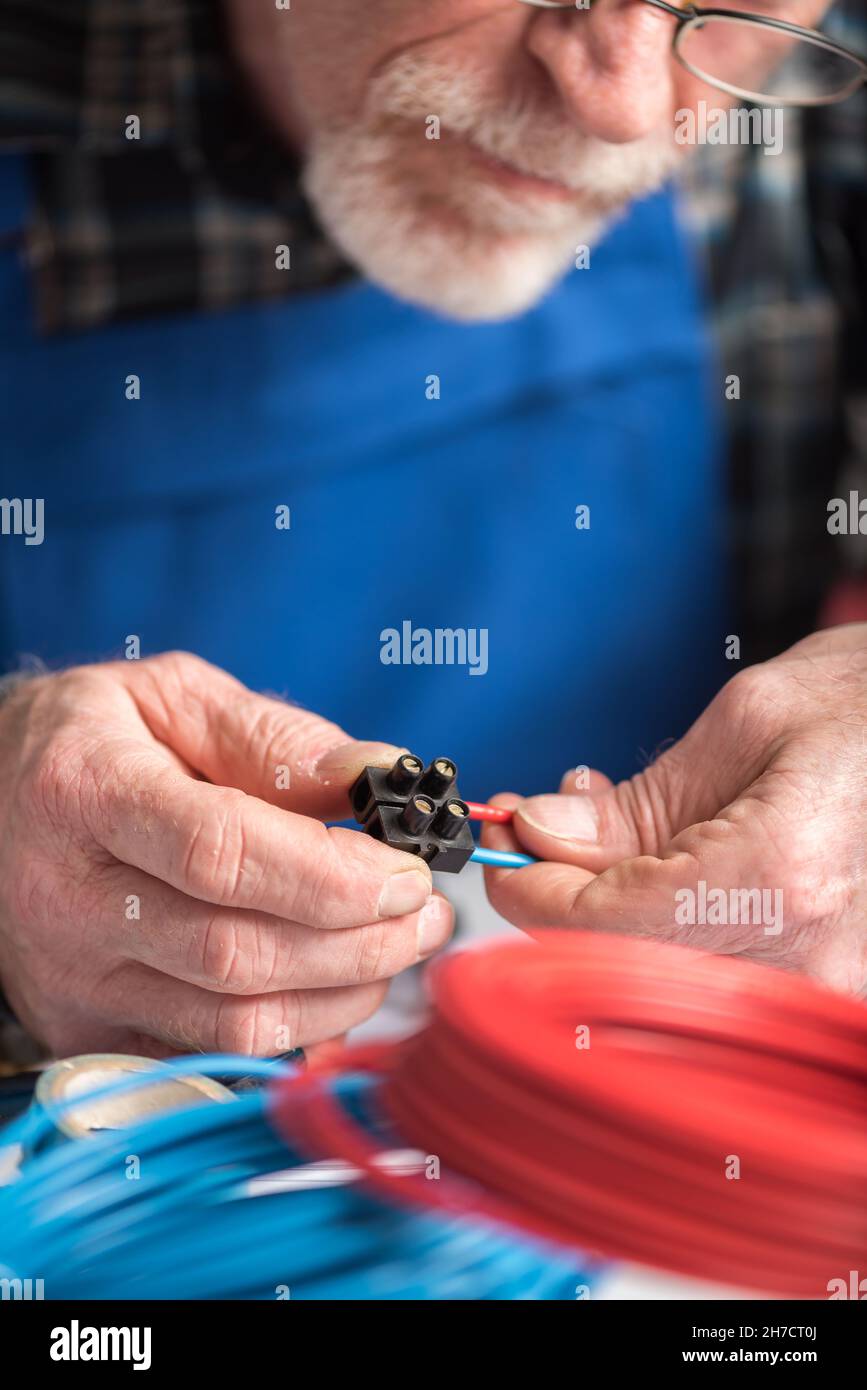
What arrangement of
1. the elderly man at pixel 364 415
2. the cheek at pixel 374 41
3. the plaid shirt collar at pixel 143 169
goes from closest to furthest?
the elderly man at pixel 364 415 < the cheek at pixel 374 41 < the plaid shirt collar at pixel 143 169

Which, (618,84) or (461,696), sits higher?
(618,84)

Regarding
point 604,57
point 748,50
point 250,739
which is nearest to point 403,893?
point 250,739

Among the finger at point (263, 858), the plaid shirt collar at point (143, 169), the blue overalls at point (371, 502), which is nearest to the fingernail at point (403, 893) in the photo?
the finger at point (263, 858)

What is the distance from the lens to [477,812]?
2.02ft

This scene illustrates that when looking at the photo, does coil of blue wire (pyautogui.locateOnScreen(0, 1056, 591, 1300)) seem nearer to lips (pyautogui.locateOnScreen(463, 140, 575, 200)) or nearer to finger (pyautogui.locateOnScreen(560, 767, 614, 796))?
finger (pyautogui.locateOnScreen(560, 767, 614, 796))

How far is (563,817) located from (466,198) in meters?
0.49

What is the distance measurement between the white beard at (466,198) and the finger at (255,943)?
1.70 feet

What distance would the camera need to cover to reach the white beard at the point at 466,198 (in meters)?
0.81

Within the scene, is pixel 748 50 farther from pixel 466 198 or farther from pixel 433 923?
pixel 433 923

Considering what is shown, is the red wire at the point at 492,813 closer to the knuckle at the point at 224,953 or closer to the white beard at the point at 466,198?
the knuckle at the point at 224,953

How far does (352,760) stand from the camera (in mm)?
598
